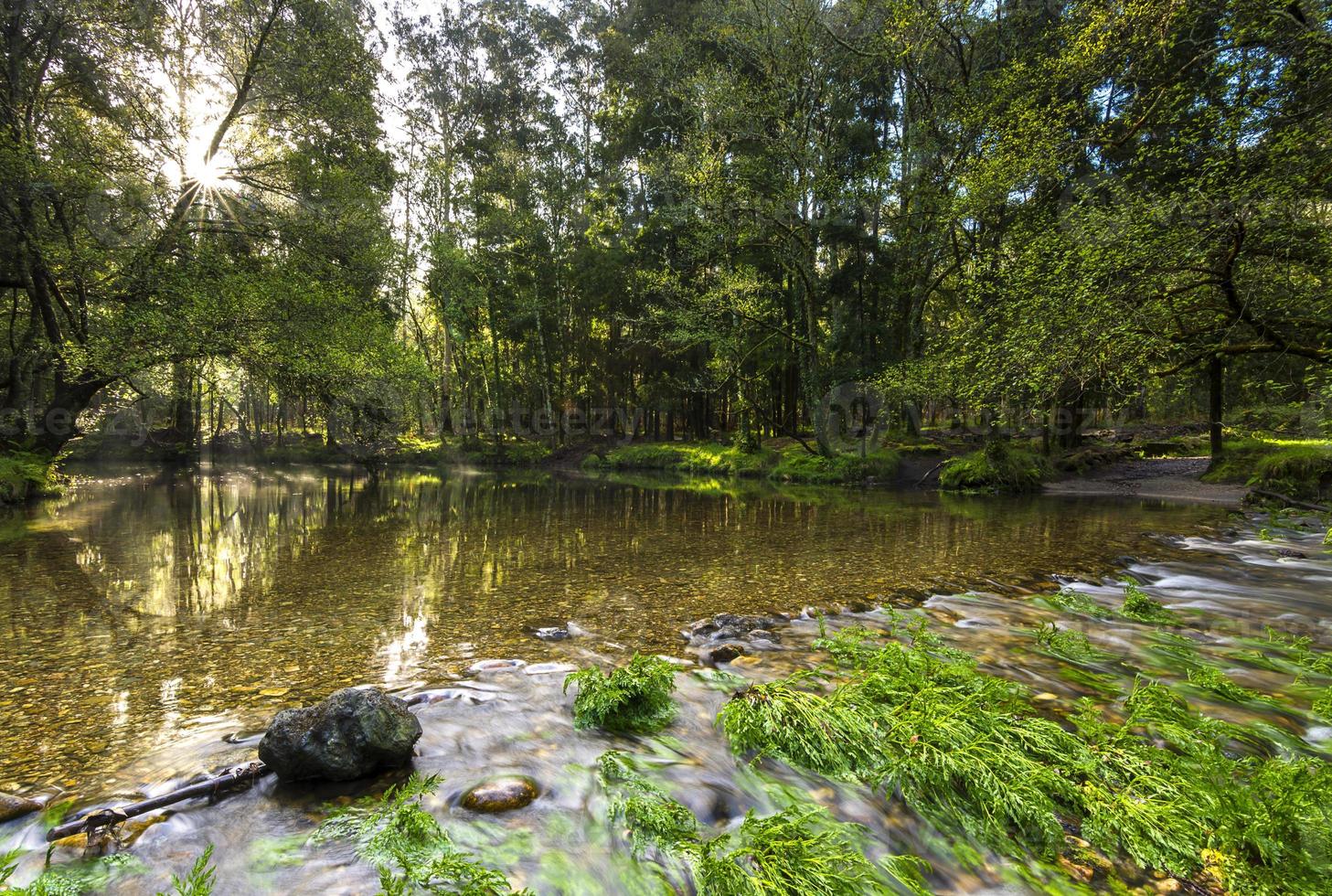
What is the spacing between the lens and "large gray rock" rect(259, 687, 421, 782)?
3051 mm

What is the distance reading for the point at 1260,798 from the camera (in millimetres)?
2881

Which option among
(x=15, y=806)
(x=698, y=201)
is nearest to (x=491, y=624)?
(x=15, y=806)

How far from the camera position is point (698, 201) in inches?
915

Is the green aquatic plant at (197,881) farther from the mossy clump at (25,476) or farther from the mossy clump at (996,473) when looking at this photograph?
the mossy clump at (996,473)

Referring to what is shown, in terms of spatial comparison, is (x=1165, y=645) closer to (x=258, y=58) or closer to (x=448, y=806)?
(x=448, y=806)

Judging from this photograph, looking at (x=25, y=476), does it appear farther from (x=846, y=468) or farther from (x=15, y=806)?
(x=846, y=468)

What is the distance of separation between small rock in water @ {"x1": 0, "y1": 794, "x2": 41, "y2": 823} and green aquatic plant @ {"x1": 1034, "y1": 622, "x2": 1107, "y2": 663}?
7.03 metres

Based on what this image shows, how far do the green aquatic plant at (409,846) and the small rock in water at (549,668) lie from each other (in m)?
1.80

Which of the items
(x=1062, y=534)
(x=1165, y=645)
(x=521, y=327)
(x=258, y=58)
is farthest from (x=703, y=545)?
(x=521, y=327)

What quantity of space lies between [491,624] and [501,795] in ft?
11.3

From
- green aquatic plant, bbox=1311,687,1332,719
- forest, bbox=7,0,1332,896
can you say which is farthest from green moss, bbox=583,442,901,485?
green aquatic plant, bbox=1311,687,1332,719

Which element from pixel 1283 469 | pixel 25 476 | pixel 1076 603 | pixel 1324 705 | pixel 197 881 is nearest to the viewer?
pixel 197 881

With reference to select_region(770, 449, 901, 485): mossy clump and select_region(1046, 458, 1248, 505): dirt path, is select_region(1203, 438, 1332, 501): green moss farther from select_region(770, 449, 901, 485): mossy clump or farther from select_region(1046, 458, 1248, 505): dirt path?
select_region(770, 449, 901, 485): mossy clump

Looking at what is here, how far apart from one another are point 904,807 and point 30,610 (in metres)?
9.15
